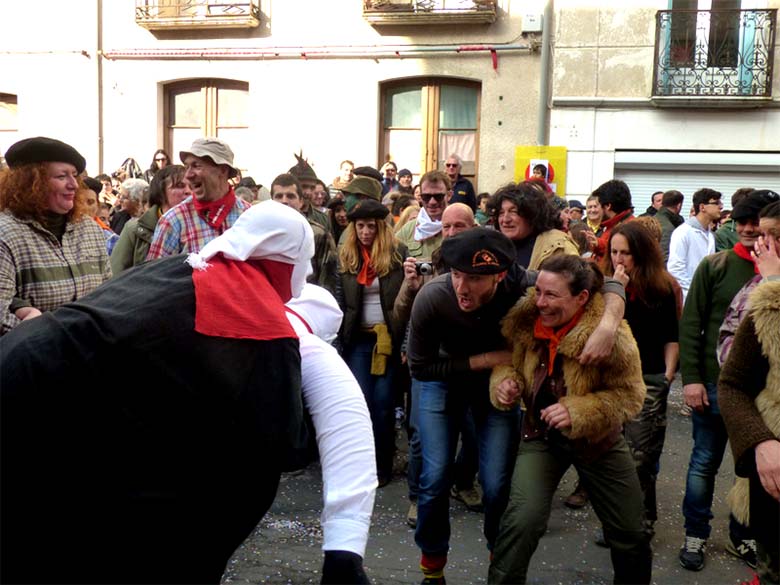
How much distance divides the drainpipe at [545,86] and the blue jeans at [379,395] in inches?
414

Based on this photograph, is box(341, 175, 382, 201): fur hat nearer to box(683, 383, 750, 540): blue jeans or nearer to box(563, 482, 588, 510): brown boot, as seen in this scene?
box(563, 482, 588, 510): brown boot

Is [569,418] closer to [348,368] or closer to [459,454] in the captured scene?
[348,368]

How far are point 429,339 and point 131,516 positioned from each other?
7.72 ft

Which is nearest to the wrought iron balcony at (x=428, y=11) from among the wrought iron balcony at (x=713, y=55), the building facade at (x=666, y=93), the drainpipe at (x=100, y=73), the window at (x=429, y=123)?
the window at (x=429, y=123)

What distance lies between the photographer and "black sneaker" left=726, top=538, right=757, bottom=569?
4594 millimetres

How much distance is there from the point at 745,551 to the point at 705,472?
490 millimetres

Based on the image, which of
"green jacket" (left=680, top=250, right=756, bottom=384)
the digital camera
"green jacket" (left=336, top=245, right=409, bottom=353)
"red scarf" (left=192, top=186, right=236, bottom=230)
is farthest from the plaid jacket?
"green jacket" (left=680, top=250, right=756, bottom=384)

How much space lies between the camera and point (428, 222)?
6.20 metres

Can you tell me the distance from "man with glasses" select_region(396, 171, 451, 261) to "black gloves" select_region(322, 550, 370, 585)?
416 cm

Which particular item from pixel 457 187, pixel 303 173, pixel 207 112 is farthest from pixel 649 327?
pixel 207 112

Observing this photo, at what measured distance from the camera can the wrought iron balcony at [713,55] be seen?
14.7 meters

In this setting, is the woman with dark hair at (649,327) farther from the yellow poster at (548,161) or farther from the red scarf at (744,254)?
the yellow poster at (548,161)

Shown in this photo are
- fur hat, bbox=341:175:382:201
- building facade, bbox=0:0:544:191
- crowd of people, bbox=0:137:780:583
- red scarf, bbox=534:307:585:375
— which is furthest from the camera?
building facade, bbox=0:0:544:191

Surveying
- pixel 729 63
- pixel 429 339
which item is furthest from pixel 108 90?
pixel 429 339
